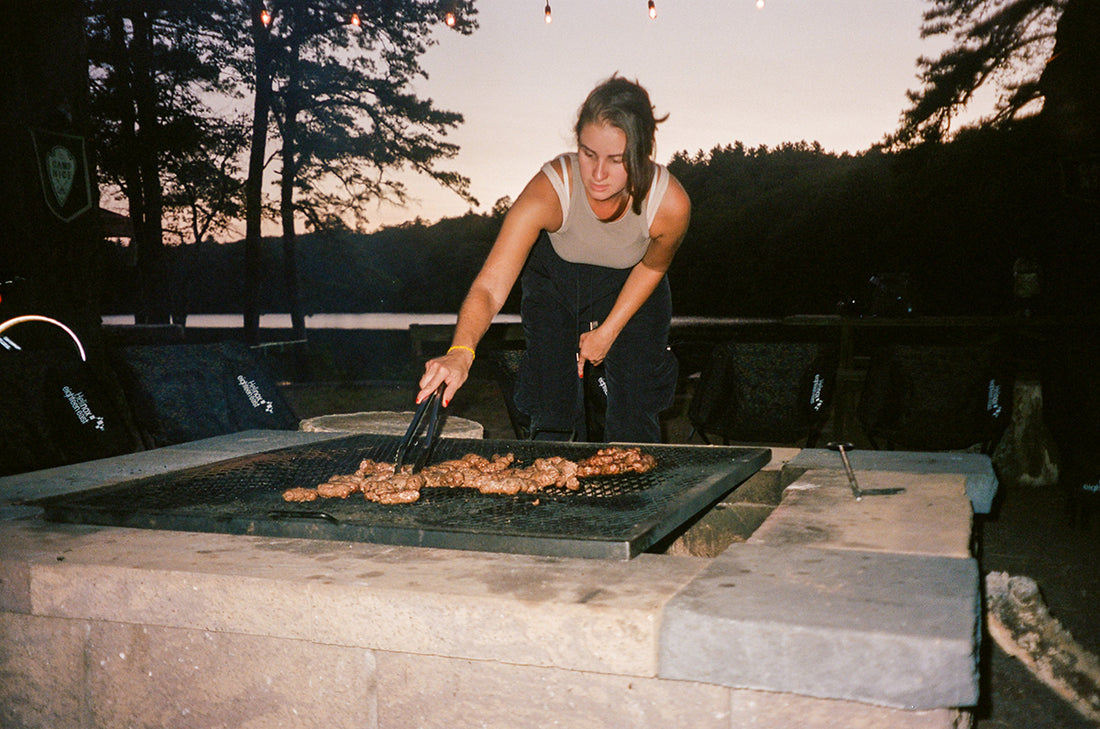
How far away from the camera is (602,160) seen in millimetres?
2596

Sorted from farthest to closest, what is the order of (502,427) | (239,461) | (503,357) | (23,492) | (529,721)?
(502,427)
(503,357)
(239,461)
(23,492)
(529,721)

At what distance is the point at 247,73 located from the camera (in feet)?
57.1

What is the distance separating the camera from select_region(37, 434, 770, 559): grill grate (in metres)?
1.46

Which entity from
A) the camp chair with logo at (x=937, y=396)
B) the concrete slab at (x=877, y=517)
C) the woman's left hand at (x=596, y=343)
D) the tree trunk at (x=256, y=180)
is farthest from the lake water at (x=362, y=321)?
the concrete slab at (x=877, y=517)

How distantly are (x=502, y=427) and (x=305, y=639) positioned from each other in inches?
282

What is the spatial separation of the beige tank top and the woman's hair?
12 centimetres

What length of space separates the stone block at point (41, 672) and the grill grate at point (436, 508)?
0.26m

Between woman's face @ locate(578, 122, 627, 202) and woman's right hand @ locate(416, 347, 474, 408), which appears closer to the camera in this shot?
woman's right hand @ locate(416, 347, 474, 408)

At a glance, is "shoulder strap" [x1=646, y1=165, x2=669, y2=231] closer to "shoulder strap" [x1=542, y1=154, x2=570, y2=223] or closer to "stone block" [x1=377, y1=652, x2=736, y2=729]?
"shoulder strap" [x1=542, y1=154, x2=570, y2=223]

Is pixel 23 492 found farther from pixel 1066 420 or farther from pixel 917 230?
pixel 917 230

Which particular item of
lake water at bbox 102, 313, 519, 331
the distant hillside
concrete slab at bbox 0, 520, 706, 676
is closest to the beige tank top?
concrete slab at bbox 0, 520, 706, 676

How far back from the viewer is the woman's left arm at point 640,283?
289 cm

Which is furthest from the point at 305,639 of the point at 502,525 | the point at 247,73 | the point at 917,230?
the point at 917,230

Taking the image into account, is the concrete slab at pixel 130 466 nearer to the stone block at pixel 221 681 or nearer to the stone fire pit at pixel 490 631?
the stone fire pit at pixel 490 631
